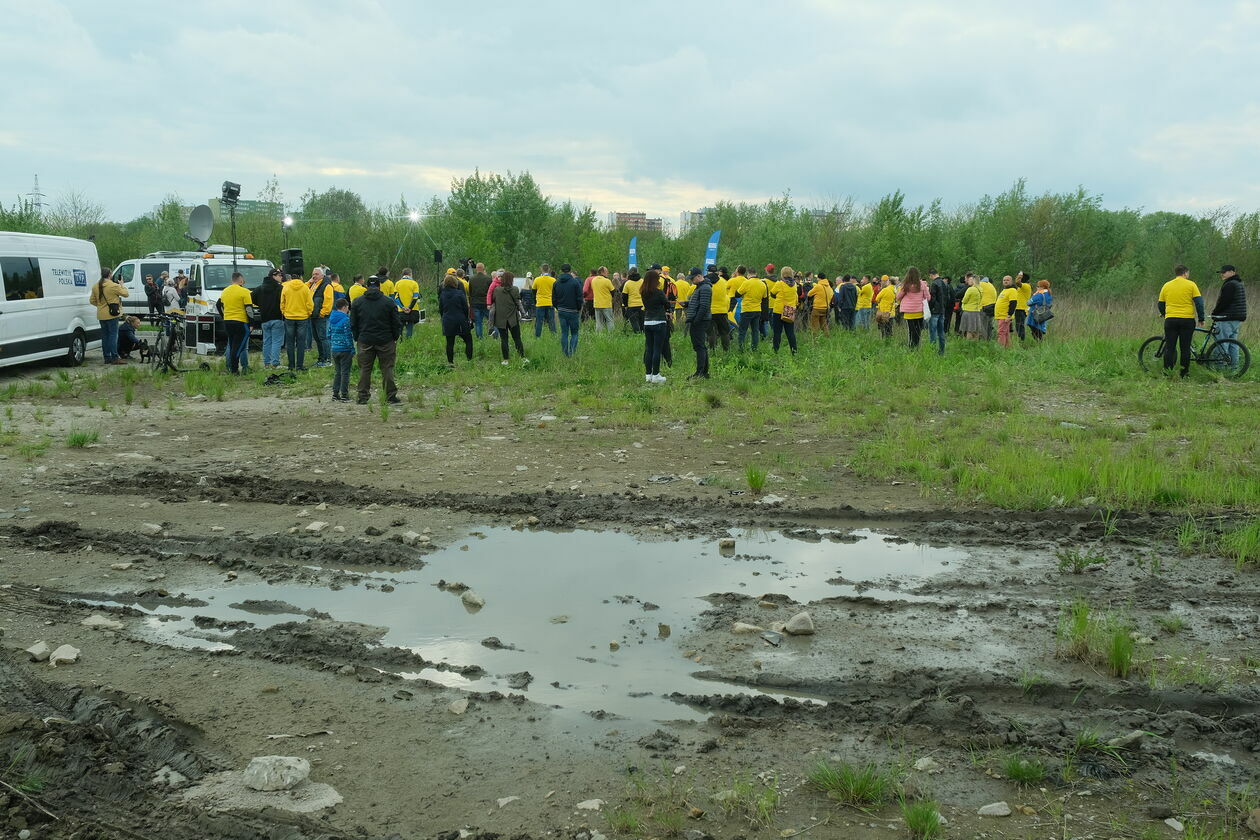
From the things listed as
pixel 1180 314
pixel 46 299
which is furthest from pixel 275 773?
pixel 46 299

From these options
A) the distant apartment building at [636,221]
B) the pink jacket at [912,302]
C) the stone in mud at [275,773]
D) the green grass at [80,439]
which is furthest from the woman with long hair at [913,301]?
the distant apartment building at [636,221]

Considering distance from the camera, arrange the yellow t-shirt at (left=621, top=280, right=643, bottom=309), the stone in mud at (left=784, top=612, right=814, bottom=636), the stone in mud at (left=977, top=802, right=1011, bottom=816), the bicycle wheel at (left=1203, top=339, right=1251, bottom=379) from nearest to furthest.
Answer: the stone in mud at (left=977, top=802, right=1011, bottom=816) → the stone in mud at (left=784, top=612, right=814, bottom=636) → the bicycle wheel at (left=1203, top=339, right=1251, bottom=379) → the yellow t-shirt at (left=621, top=280, right=643, bottom=309)

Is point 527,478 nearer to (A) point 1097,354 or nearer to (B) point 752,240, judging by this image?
(A) point 1097,354

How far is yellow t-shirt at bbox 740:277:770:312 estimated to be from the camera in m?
19.0

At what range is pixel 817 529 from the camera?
7.68 m

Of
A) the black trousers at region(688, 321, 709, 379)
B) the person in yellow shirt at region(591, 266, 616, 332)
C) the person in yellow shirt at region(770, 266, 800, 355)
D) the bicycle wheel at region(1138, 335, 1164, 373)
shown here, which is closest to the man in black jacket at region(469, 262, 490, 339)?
the person in yellow shirt at region(591, 266, 616, 332)

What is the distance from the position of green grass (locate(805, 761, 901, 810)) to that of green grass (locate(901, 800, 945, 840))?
19cm

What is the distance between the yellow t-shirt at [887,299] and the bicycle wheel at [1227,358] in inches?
314

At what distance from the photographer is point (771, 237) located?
4447 cm

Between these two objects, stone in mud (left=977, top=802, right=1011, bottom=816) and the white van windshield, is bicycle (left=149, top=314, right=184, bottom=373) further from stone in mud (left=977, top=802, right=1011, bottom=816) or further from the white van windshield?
stone in mud (left=977, top=802, right=1011, bottom=816)

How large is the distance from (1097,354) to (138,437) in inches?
633

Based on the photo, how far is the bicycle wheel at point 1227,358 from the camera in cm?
1568

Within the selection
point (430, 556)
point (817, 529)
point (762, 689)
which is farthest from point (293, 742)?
point (817, 529)

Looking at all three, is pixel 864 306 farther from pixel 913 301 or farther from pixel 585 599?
pixel 585 599
